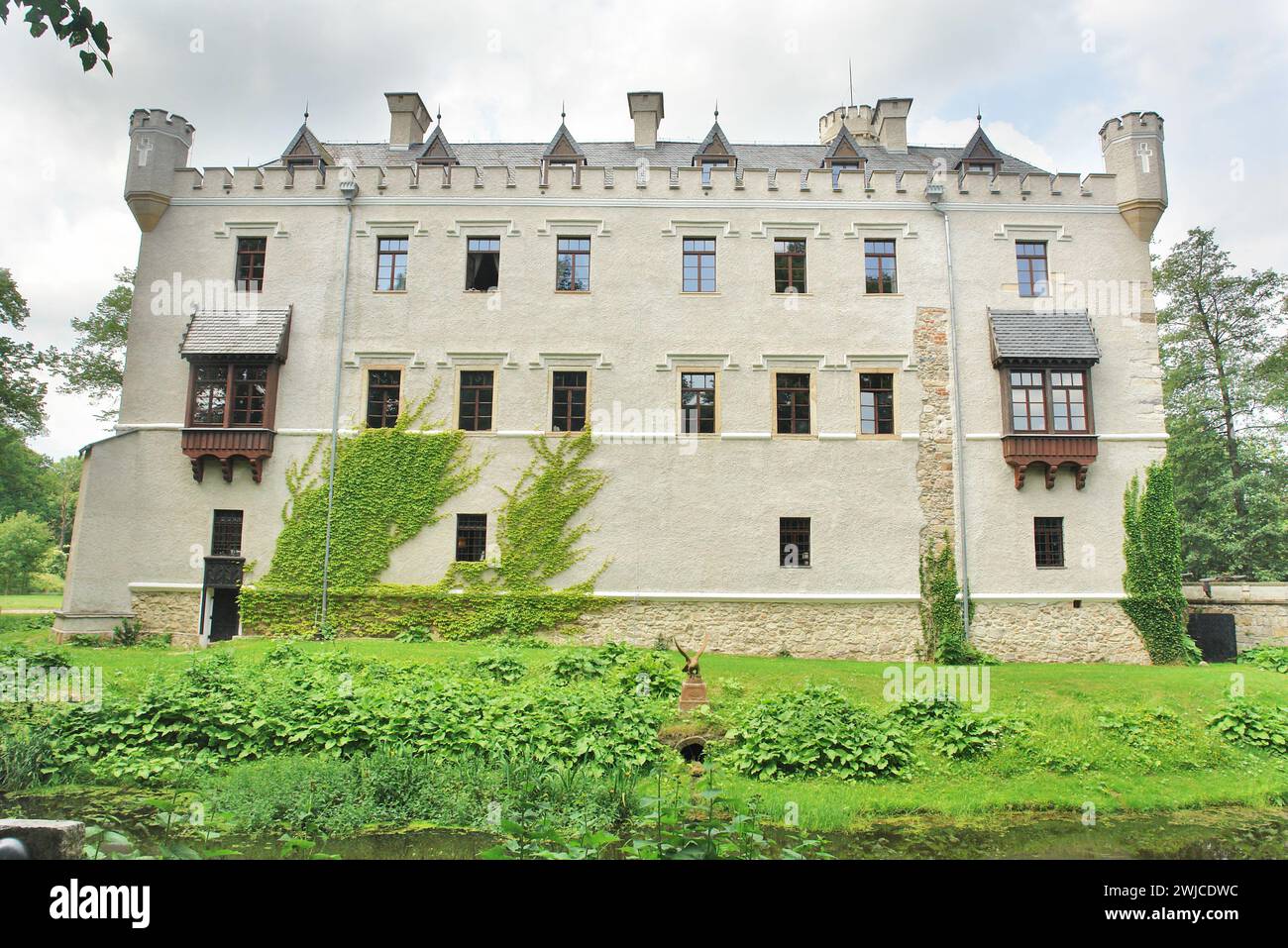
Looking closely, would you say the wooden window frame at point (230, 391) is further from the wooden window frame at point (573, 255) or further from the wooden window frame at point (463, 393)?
the wooden window frame at point (573, 255)

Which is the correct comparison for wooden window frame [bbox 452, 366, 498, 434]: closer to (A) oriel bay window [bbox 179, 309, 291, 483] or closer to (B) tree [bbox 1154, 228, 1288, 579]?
(A) oriel bay window [bbox 179, 309, 291, 483]

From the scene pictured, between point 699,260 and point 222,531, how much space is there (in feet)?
48.9

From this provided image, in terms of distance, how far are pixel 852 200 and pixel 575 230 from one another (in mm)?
7859

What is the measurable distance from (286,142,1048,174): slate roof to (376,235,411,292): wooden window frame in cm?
391

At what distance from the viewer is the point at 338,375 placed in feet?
66.1

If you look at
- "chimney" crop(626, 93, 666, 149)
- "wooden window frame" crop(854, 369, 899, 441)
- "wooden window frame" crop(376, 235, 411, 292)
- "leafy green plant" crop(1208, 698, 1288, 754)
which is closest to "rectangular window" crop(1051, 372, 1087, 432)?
"wooden window frame" crop(854, 369, 899, 441)

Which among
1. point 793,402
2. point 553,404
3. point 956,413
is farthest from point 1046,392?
point 553,404

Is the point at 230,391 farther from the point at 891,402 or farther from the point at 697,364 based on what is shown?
the point at 891,402

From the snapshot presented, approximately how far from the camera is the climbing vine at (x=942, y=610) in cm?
1861

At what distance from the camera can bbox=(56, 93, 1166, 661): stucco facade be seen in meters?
19.3
